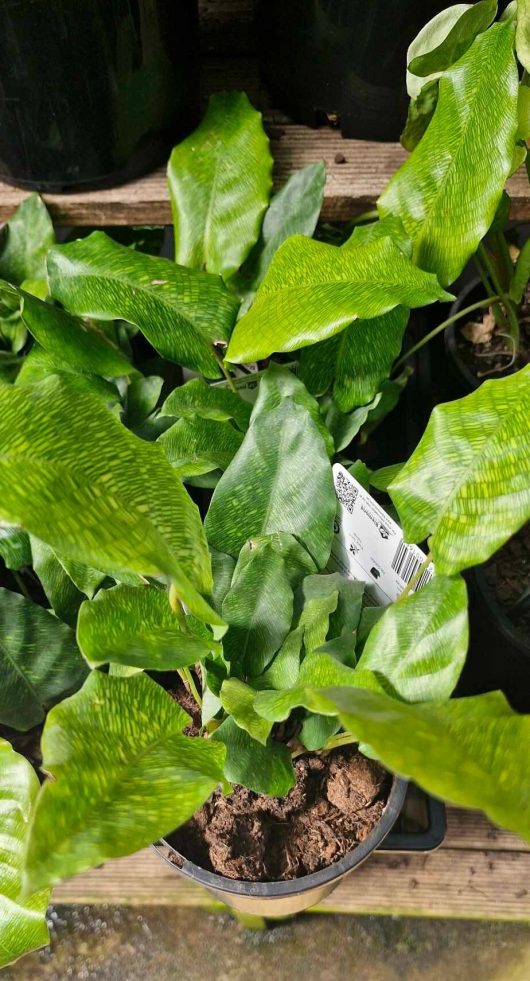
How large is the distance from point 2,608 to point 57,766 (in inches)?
11.4

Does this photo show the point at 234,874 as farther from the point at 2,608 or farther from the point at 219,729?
the point at 2,608

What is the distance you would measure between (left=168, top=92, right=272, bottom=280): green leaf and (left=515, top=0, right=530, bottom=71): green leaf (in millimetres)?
258

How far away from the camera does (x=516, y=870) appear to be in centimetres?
89

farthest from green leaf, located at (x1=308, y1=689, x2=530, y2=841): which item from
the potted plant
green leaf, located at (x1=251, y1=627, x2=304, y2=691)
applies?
the potted plant

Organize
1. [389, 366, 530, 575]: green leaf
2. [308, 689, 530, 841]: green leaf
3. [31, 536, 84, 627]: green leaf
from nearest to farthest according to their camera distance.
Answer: [308, 689, 530, 841]: green leaf
[389, 366, 530, 575]: green leaf
[31, 536, 84, 627]: green leaf

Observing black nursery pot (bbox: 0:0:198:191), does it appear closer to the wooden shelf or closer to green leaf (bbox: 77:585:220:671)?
green leaf (bbox: 77:585:220:671)

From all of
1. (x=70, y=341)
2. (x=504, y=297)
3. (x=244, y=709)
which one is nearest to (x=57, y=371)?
(x=70, y=341)

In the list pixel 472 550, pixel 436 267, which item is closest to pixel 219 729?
pixel 472 550

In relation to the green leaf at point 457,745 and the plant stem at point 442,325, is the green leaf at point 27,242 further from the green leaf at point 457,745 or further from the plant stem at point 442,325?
the green leaf at point 457,745

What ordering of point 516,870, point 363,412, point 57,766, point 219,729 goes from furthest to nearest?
point 516,870, point 363,412, point 219,729, point 57,766

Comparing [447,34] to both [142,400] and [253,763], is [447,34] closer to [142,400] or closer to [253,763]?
[142,400]

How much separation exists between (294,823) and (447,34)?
0.66 meters

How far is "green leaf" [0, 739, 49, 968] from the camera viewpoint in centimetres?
56

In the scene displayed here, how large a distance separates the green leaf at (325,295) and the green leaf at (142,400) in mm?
205
